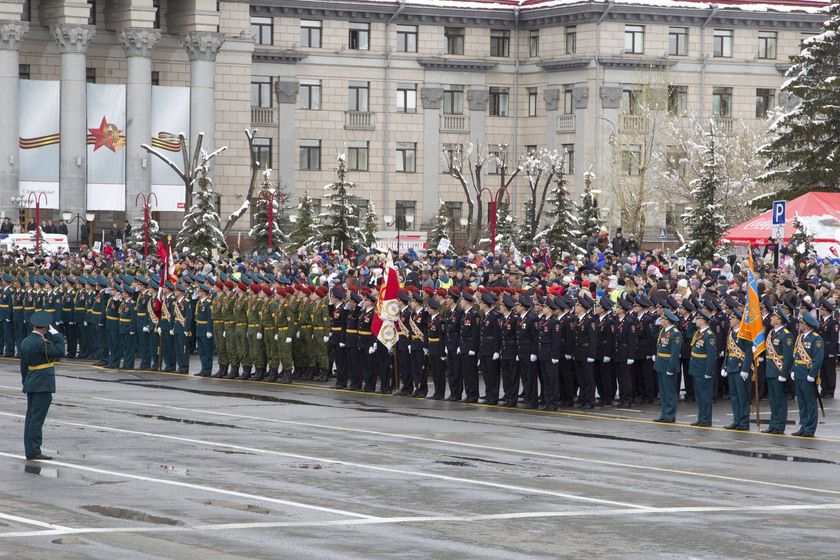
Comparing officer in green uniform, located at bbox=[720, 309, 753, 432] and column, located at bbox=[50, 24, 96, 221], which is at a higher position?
column, located at bbox=[50, 24, 96, 221]

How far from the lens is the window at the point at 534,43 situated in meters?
79.7

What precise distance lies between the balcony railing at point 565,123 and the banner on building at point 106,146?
67.1 feet


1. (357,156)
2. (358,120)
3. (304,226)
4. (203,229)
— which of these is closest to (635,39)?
(358,120)

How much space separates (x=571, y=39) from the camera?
77.9 m

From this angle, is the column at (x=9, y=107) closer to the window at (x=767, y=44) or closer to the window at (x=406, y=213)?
the window at (x=406, y=213)

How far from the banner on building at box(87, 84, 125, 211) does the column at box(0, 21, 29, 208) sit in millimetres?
3751

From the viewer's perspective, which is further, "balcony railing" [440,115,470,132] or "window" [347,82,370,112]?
"balcony railing" [440,115,470,132]

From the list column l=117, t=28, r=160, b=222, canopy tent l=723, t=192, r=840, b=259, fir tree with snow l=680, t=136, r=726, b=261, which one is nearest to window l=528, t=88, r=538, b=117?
column l=117, t=28, r=160, b=222

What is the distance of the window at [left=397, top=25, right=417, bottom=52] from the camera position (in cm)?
7894

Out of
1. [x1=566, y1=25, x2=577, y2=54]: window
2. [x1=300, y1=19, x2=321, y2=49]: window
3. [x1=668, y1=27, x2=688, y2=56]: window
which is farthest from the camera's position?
[x1=668, y1=27, x2=688, y2=56]: window

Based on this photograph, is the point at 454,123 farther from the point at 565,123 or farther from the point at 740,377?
the point at 740,377

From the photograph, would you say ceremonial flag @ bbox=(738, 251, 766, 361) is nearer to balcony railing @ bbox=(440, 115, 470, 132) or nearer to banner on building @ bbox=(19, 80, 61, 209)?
banner on building @ bbox=(19, 80, 61, 209)

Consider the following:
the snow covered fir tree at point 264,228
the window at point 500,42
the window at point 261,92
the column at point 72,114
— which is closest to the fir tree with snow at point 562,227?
the snow covered fir tree at point 264,228

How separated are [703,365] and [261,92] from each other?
55.7 meters
